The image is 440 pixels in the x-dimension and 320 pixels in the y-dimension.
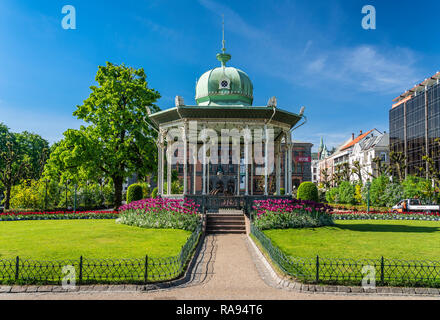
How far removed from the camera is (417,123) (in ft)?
224

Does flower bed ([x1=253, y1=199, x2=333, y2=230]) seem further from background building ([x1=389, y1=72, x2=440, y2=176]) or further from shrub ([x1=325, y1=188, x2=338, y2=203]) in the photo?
background building ([x1=389, y1=72, x2=440, y2=176])

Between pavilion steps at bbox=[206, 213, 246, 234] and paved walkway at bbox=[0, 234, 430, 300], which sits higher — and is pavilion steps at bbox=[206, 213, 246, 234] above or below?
above

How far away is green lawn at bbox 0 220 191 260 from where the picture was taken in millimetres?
11922

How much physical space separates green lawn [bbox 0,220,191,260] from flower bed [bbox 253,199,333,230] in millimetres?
4590

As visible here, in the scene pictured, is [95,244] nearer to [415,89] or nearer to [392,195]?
[392,195]

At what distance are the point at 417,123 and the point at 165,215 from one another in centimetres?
6543

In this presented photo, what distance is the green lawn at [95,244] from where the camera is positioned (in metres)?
11.9

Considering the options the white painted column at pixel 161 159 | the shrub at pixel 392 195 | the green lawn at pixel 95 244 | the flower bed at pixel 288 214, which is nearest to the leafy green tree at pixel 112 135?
the white painted column at pixel 161 159

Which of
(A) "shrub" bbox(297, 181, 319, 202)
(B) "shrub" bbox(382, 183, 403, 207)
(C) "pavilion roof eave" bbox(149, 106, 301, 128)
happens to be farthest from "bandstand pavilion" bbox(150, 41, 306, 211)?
(B) "shrub" bbox(382, 183, 403, 207)

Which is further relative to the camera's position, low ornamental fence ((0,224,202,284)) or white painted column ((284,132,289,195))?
white painted column ((284,132,289,195))

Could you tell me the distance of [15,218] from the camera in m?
27.3

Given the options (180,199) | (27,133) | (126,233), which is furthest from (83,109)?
(27,133)

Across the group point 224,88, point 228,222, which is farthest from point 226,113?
point 228,222
